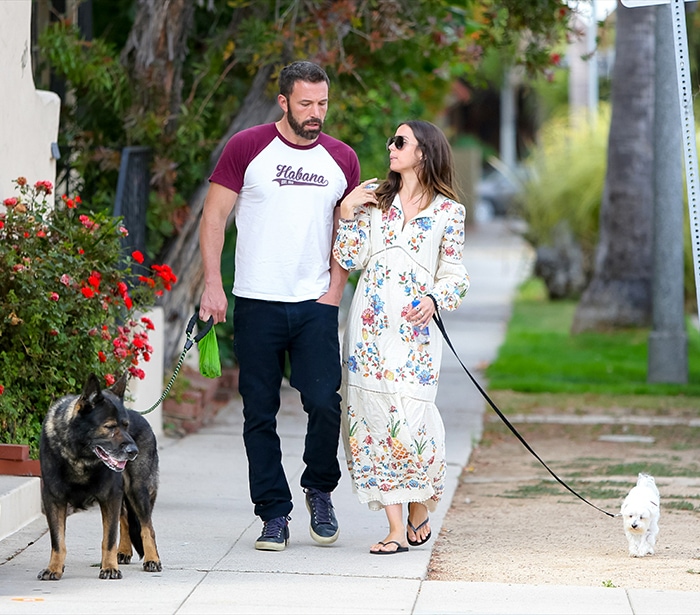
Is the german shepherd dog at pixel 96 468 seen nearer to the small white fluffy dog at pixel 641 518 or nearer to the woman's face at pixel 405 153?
the woman's face at pixel 405 153

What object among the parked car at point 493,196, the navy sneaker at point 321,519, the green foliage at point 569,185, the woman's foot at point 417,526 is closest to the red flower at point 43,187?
the navy sneaker at point 321,519

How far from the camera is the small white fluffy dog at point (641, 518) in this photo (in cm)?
588

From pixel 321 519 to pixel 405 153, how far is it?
1737mm

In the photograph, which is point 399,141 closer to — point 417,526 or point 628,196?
point 417,526

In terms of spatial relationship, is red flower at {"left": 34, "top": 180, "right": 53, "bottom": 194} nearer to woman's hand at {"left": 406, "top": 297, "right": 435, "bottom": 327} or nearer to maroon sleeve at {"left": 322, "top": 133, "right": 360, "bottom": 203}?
maroon sleeve at {"left": 322, "top": 133, "right": 360, "bottom": 203}

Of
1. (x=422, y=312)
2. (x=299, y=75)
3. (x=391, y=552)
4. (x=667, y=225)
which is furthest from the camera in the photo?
(x=667, y=225)

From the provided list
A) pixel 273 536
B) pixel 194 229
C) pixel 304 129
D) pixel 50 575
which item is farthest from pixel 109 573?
pixel 194 229

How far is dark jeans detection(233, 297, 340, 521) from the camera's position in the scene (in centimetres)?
592

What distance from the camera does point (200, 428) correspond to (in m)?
10.0

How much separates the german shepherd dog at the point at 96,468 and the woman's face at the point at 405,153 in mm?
1545

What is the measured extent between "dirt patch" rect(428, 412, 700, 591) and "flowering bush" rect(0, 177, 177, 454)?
6.90ft

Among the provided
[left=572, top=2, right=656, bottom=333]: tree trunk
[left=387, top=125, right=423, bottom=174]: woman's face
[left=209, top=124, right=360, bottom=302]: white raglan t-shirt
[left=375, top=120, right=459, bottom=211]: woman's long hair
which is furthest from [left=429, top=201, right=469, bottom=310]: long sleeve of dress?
[left=572, top=2, right=656, bottom=333]: tree trunk

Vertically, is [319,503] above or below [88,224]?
below

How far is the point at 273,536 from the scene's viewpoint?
19.7ft
